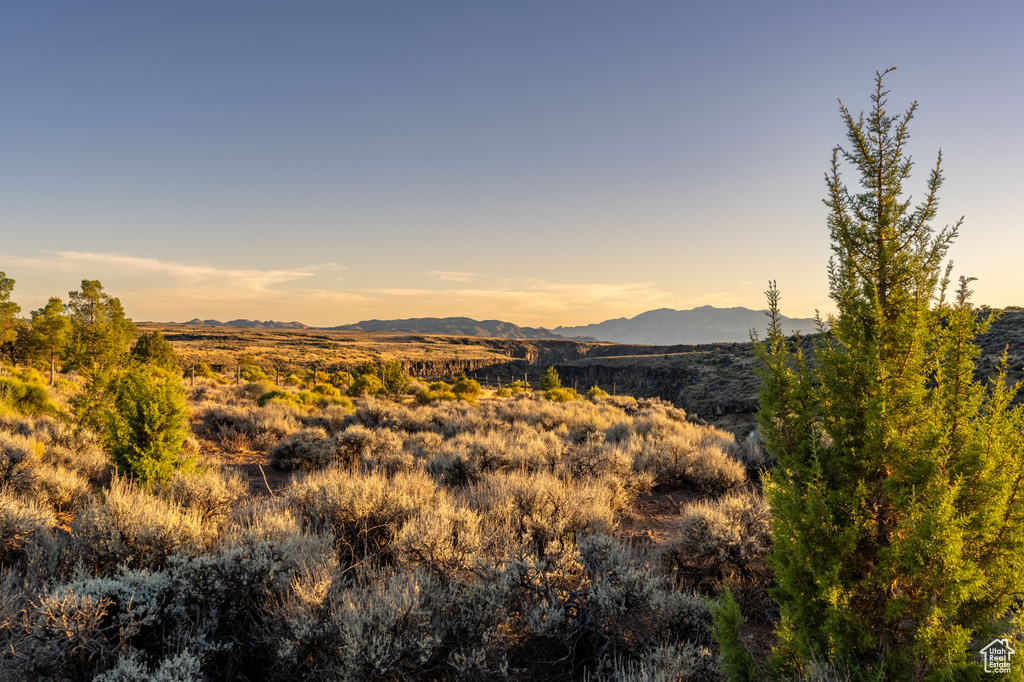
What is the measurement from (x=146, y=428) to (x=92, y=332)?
25.4 feet

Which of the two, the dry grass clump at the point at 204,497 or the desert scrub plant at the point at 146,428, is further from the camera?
the desert scrub plant at the point at 146,428

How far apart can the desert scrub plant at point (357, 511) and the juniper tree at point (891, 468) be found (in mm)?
4075

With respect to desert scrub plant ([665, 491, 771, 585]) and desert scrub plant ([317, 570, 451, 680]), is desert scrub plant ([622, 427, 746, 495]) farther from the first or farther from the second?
desert scrub plant ([317, 570, 451, 680])

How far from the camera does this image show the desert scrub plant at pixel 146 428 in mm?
6922

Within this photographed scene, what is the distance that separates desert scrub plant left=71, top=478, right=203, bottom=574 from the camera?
405 centimetres

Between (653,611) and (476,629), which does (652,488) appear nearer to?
(653,611)

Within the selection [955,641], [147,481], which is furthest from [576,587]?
[147,481]

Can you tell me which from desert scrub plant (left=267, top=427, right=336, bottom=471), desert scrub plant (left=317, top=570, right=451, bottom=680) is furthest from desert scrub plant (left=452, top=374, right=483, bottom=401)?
desert scrub plant (left=317, top=570, right=451, bottom=680)

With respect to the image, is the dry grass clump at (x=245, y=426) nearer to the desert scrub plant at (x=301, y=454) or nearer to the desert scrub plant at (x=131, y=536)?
the desert scrub plant at (x=301, y=454)

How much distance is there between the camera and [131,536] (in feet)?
13.7

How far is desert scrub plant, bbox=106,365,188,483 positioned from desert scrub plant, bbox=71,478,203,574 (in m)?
2.74

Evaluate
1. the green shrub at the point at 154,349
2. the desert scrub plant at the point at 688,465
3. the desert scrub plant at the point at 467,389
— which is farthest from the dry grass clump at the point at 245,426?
the desert scrub plant at the point at 467,389

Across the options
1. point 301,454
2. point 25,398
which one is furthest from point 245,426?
point 25,398

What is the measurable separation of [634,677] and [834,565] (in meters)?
1.50
